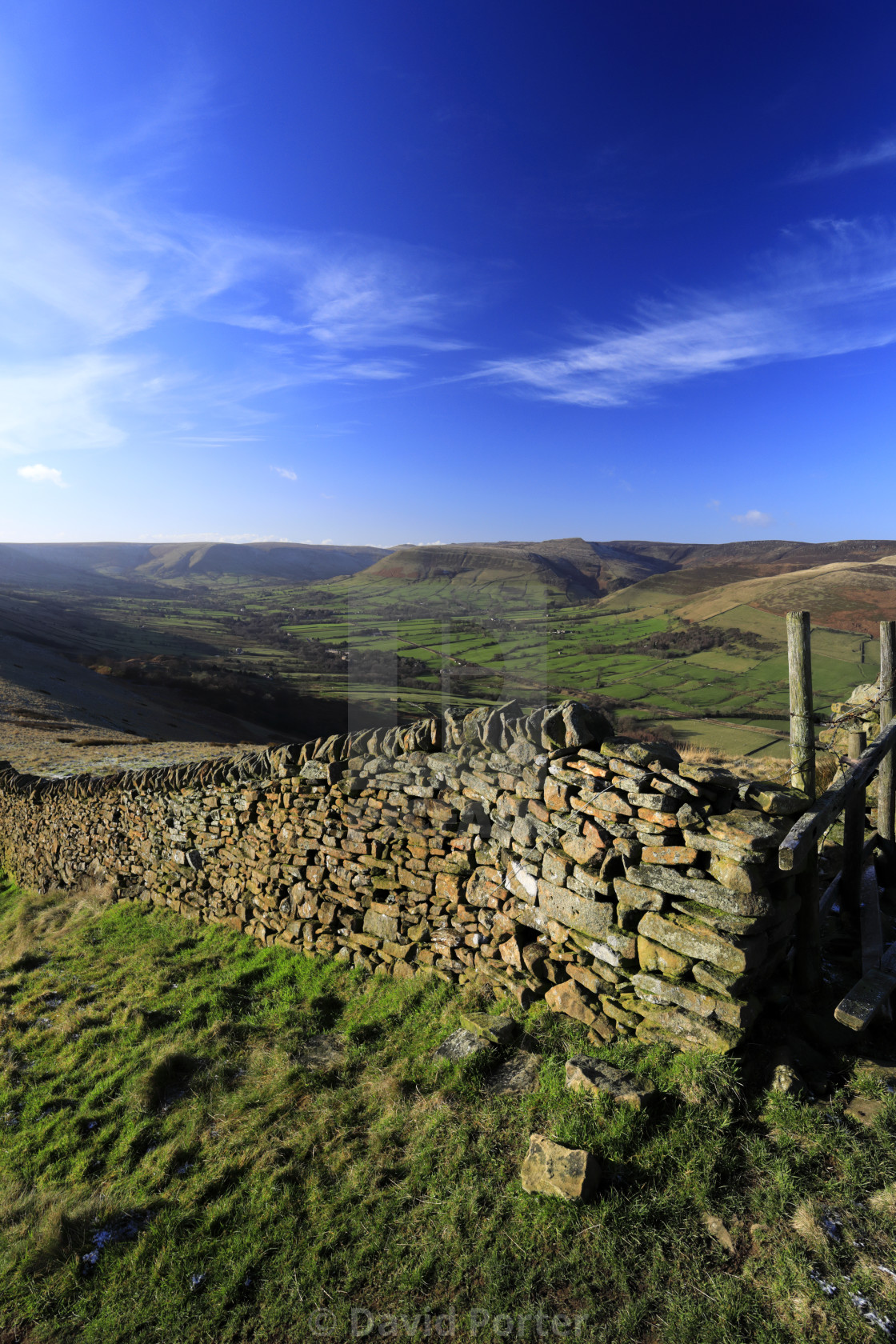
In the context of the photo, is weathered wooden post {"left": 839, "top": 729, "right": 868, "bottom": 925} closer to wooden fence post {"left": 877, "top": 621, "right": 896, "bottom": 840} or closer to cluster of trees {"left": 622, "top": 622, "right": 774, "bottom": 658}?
wooden fence post {"left": 877, "top": 621, "right": 896, "bottom": 840}

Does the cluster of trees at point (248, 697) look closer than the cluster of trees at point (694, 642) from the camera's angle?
No

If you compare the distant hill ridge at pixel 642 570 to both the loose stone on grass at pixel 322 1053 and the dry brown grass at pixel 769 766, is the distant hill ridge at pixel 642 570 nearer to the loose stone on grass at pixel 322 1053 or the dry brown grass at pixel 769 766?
the dry brown grass at pixel 769 766

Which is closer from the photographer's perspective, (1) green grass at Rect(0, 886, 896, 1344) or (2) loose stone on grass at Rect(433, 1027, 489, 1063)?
(1) green grass at Rect(0, 886, 896, 1344)

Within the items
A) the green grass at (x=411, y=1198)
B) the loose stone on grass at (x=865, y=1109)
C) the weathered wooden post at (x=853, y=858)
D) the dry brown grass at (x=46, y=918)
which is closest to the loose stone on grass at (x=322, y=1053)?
the green grass at (x=411, y=1198)

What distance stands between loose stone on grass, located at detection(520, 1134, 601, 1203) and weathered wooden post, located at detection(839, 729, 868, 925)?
4.12m

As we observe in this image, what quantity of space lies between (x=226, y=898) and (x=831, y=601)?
37424 millimetres

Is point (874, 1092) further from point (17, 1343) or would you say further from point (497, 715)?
point (17, 1343)

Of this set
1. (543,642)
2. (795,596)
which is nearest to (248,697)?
(543,642)

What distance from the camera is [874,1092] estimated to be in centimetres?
374

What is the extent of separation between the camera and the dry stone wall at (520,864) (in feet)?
13.8

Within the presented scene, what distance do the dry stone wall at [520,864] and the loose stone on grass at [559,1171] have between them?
110 cm

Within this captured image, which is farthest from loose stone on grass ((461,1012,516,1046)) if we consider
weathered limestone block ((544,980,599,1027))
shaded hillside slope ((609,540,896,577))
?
shaded hillside slope ((609,540,896,577))

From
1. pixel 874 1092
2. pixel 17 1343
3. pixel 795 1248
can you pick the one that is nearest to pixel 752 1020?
pixel 874 1092

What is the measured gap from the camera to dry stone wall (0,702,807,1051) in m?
4.21
